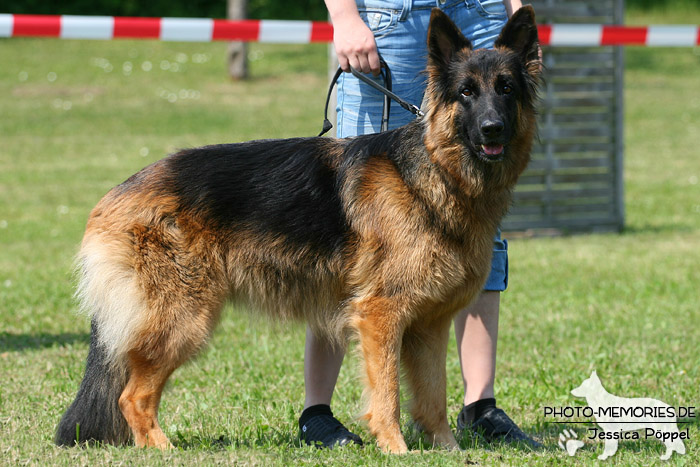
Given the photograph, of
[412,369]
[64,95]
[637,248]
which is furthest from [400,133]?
[64,95]

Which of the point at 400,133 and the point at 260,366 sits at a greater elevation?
the point at 400,133

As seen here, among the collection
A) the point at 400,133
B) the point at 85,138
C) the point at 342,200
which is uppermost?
the point at 400,133

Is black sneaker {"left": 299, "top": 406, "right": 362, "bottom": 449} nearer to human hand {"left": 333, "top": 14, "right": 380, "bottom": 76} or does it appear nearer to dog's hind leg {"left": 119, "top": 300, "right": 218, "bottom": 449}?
dog's hind leg {"left": 119, "top": 300, "right": 218, "bottom": 449}

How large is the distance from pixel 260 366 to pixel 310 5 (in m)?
27.1

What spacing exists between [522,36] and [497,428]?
1835 mm

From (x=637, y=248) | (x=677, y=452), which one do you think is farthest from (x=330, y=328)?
(x=637, y=248)

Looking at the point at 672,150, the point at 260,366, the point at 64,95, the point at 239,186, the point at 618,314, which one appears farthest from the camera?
the point at 64,95

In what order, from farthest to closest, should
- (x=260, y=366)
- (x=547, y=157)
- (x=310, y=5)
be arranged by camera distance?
1. (x=310, y=5)
2. (x=547, y=157)
3. (x=260, y=366)

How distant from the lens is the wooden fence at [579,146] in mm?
10734

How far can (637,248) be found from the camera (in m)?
9.90

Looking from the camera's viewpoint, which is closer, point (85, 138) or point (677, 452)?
point (677, 452)

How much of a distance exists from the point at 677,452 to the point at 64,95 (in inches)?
828

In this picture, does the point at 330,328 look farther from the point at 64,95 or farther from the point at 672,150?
the point at 64,95

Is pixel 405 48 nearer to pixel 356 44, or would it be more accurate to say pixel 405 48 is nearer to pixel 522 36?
pixel 356 44
